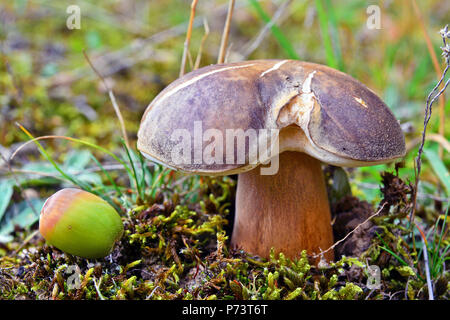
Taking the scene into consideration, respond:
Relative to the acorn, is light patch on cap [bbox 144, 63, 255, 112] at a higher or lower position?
higher

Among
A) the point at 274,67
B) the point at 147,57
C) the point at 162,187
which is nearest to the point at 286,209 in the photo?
the point at 274,67

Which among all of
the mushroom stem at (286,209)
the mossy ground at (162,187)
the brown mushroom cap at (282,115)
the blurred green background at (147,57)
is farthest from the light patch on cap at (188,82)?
the blurred green background at (147,57)

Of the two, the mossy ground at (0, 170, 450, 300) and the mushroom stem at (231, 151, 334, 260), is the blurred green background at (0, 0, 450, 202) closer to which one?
the mossy ground at (0, 170, 450, 300)

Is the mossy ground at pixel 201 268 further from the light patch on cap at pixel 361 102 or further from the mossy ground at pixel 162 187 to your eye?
the light patch on cap at pixel 361 102

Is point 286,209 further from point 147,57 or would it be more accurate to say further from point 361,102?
point 147,57

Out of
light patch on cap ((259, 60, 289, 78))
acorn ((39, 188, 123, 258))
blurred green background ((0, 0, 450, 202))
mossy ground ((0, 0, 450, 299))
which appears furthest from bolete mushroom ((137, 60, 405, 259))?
blurred green background ((0, 0, 450, 202))
